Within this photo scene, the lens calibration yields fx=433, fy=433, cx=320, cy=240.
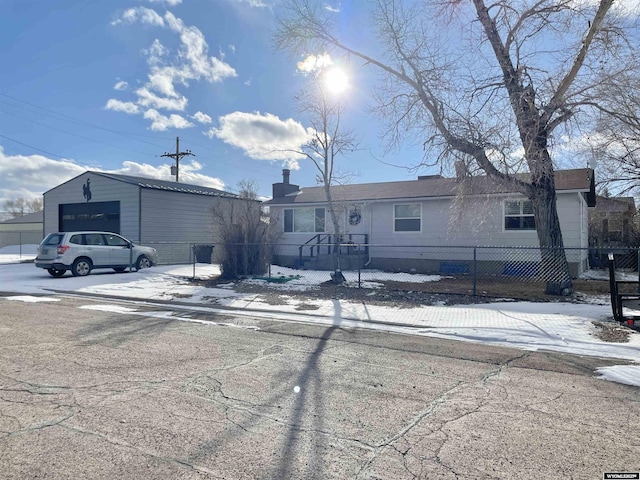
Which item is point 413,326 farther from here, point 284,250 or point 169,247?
point 169,247

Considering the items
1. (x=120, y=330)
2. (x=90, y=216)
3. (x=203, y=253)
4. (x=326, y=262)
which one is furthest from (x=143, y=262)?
(x=120, y=330)

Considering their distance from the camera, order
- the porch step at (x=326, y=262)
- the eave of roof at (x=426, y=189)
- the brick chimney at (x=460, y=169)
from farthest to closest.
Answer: the porch step at (x=326, y=262) → the eave of roof at (x=426, y=189) → the brick chimney at (x=460, y=169)

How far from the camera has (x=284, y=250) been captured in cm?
2339

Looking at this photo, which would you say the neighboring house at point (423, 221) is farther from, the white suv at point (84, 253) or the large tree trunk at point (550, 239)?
the white suv at point (84, 253)

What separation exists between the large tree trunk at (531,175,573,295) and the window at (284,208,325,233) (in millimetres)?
11777

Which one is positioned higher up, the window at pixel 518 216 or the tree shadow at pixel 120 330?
the window at pixel 518 216

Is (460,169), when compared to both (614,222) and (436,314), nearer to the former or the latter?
(436,314)

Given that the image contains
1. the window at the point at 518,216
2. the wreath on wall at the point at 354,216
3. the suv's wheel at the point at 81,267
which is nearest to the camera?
the suv's wheel at the point at 81,267

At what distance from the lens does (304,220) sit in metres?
23.0

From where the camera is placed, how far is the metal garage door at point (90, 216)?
2412 centimetres

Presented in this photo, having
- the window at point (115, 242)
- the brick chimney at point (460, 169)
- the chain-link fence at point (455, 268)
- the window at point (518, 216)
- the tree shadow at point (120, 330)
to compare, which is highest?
the brick chimney at point (460, 169)

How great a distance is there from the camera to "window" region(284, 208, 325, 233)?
2239 centimetres

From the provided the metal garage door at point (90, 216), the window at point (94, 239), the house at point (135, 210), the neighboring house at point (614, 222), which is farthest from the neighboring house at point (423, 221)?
the metal garage door at point (90, 216)

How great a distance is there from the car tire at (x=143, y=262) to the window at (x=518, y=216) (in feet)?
50.1
